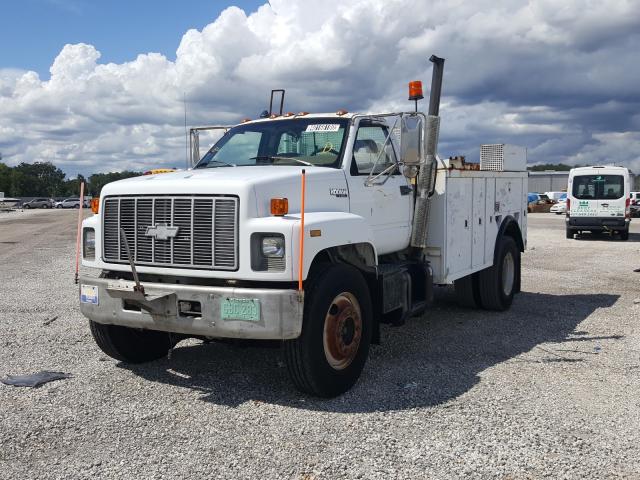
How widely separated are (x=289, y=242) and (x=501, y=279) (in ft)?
17.2

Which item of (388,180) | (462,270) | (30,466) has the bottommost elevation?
(30,466)

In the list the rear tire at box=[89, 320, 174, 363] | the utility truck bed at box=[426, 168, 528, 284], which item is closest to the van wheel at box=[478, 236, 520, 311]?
the utility truck bed at box=[426, 168, 528, 284]

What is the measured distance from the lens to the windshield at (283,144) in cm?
629

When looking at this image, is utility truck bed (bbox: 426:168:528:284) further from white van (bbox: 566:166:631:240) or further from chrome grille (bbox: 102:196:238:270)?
white van (bbox: 566:166:631:240)

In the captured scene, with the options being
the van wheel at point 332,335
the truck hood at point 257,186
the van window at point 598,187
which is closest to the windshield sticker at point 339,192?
the truck hood at point 257,186

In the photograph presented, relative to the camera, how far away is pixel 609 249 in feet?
63.1

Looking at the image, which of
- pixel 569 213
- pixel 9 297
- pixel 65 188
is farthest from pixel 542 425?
pixel 65 188

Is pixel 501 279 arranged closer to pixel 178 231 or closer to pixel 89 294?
pixel 178 231

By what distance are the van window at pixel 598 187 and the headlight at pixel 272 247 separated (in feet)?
67.9

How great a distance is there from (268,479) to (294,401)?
142 cm

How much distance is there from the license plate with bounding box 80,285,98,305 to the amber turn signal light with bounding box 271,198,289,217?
5.77 ft

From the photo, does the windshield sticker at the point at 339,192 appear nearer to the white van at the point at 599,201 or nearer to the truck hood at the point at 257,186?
the truck hood at the point at 257,186

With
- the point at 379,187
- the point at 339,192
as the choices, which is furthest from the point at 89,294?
the point at 379,187

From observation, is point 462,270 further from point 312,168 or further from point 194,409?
point 194,409
